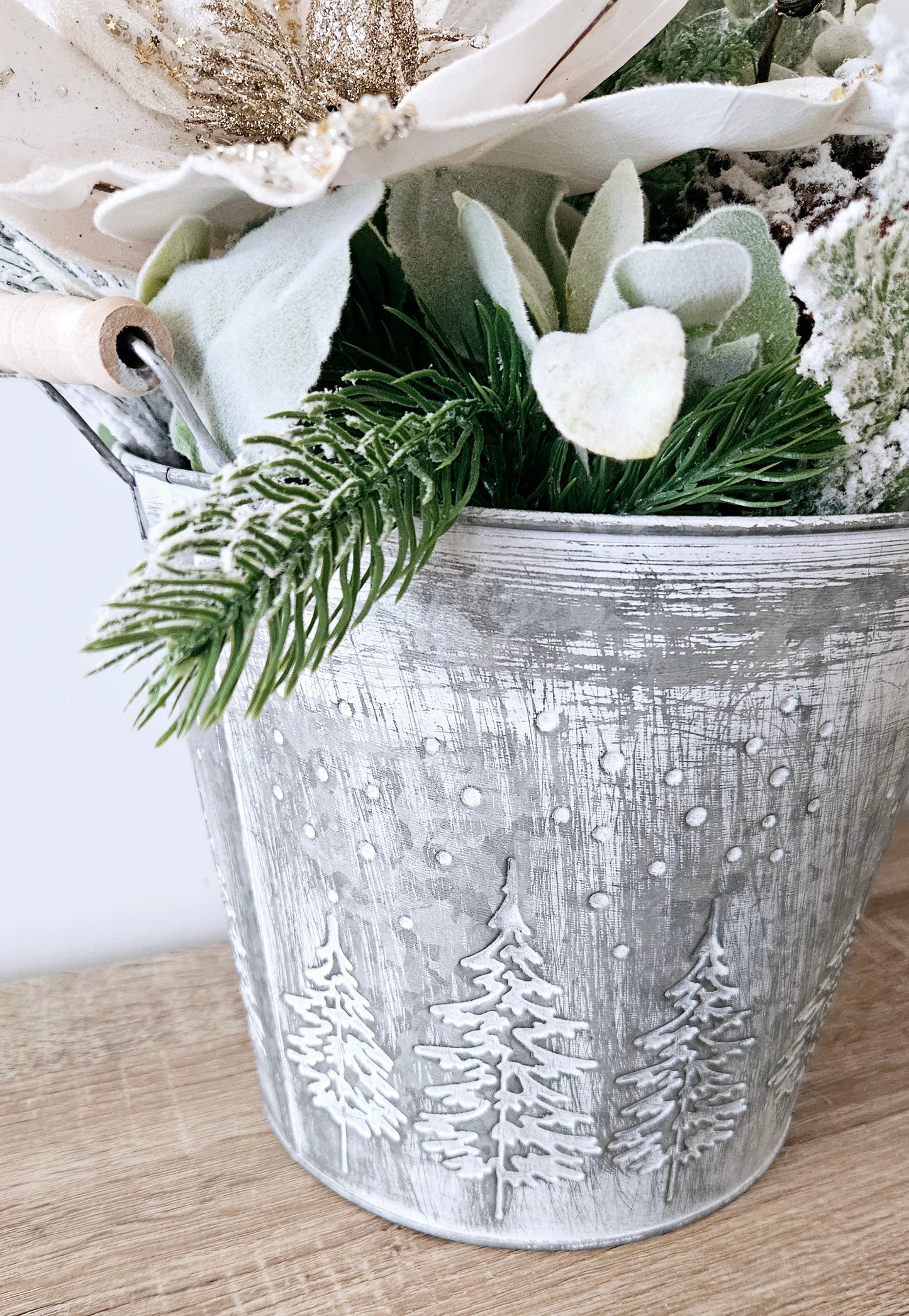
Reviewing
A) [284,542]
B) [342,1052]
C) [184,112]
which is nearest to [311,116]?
[184,112]

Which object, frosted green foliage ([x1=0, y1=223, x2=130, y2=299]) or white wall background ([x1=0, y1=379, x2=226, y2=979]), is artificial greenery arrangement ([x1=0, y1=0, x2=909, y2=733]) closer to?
frosted green foliage ([x1=0, y1=223, x2=130, y2=299])

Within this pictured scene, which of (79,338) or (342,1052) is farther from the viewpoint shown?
(342,1052)

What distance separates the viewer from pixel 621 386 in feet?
0.73

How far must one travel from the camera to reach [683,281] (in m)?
0.24

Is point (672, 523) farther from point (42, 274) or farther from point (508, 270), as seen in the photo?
point (42, 274)

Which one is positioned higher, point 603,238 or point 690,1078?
point 603,238

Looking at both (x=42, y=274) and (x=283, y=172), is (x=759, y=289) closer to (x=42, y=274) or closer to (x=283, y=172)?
(x=283, y=172)

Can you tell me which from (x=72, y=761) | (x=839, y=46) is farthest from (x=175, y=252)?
(x=72, y=761)

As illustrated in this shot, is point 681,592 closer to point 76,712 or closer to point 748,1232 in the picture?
point 748,1232

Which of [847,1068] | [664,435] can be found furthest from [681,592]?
[847,1068]

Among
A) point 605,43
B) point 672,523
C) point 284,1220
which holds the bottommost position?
point 284,1220

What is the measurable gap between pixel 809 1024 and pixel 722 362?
244 millimetres

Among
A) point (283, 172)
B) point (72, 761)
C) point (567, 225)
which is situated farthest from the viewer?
point (72, 761)

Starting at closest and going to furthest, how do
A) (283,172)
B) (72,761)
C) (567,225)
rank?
(283,172)
(567,225)
(72,761)
